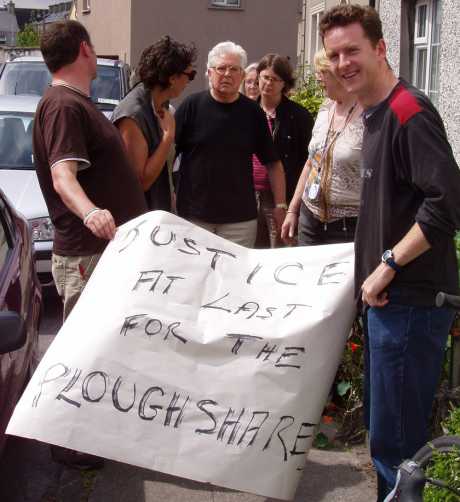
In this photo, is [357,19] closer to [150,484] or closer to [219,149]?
[219,149]

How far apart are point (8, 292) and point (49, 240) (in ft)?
11.4

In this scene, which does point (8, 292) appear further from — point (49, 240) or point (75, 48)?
point (49, 240)

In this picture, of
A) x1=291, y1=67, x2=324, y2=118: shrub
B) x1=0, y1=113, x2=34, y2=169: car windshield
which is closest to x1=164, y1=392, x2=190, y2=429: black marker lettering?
x1=0, y1=113, x2=34, y2=169: car windshield

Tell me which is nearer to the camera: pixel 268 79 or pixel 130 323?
pixel 130 323

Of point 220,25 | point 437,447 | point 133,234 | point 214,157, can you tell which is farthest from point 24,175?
point 220,25

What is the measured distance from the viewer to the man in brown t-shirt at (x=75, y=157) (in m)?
3.77

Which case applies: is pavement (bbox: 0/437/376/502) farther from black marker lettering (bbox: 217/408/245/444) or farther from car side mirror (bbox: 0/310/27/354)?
car side mirror (bbox: 0/310/27/354)

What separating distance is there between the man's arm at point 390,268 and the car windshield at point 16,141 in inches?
226

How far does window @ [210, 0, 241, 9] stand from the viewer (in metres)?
26.8

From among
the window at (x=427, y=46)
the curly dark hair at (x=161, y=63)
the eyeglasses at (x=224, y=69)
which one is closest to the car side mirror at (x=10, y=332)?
the curly dark hair at (x=161, y=63)

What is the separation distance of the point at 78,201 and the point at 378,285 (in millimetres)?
1297

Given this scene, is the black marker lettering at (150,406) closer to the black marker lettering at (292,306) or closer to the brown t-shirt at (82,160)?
the black marker lettering at (292,306)

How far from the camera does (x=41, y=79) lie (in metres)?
13.3

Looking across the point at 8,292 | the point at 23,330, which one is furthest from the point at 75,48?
the point at 23,330
